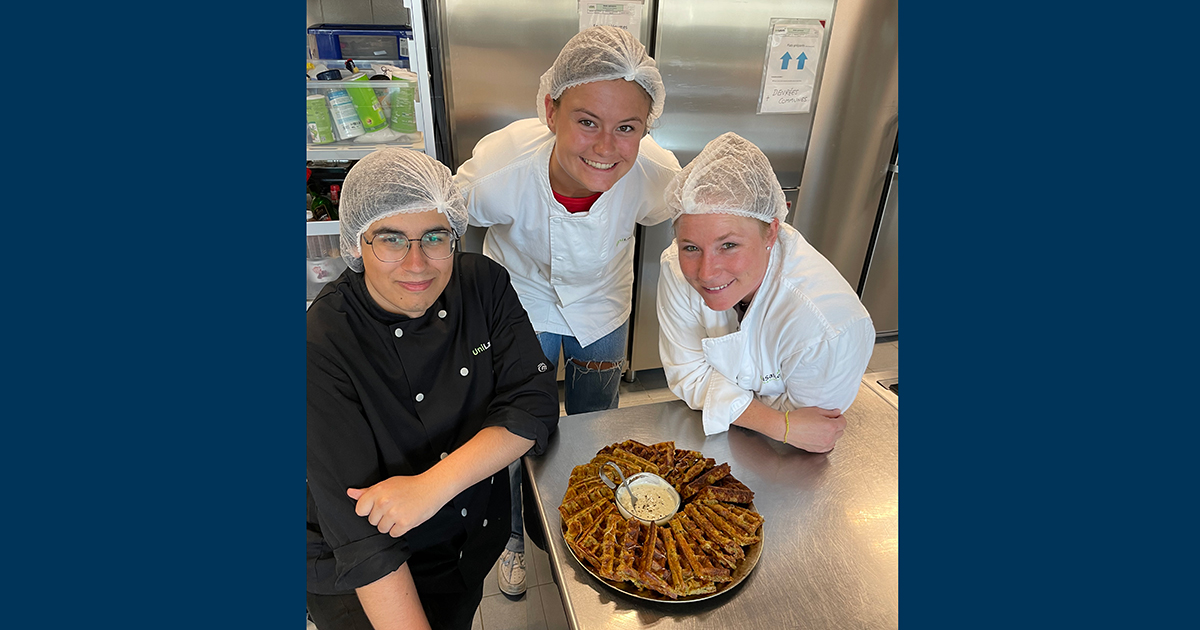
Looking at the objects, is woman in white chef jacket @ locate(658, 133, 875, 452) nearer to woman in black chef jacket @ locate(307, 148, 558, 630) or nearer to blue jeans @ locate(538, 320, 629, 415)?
woman in black chef jacket @ locate(307, 148, 558, 630)

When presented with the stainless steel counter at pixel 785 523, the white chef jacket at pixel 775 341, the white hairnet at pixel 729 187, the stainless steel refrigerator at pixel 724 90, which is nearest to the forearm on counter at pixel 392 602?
the stainless steel counter at pixel 785 523

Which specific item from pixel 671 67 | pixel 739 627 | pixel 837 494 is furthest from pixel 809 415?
pixel 671 67

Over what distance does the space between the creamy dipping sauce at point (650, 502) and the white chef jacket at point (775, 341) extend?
0.86 ft

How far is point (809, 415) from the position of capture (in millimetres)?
1345

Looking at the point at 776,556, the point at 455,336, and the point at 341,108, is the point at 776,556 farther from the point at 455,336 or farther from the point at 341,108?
the point at 341,108

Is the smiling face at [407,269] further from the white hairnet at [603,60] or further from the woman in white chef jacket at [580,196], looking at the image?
the white hairnet at [603,60]

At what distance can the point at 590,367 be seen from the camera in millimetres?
2062

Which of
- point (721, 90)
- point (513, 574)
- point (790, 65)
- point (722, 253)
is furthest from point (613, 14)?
point (513, 574)

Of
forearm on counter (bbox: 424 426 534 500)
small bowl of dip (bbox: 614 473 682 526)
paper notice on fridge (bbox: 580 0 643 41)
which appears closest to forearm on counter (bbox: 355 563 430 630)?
forearm on counter (bbox: 424 426 534 500)

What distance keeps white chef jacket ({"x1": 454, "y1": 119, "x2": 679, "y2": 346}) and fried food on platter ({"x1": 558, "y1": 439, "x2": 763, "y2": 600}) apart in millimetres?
749

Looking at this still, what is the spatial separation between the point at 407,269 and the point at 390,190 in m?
0.15

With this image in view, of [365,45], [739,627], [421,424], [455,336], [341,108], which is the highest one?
[365,45]

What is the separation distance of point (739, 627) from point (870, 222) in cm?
281

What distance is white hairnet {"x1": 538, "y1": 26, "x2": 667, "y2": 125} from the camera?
4.94 ft
